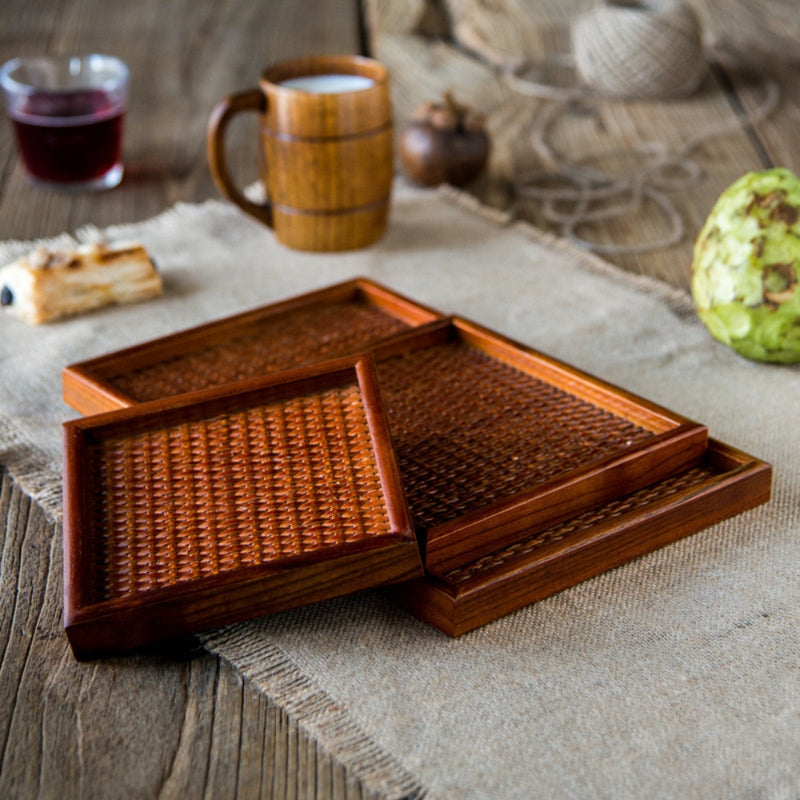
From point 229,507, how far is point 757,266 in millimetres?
487

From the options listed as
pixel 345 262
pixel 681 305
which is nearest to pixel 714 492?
pixel 681 305

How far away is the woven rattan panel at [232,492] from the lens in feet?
1.92

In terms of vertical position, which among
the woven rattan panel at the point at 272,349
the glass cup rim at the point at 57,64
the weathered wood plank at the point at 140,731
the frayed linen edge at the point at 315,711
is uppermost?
the glass cup rim at the point at 57,64

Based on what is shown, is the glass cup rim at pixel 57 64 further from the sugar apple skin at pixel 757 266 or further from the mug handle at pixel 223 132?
the sugar apple skin at pixel 757 266

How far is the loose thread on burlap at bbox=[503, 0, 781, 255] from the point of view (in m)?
1.23

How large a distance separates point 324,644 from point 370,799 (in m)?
0.11

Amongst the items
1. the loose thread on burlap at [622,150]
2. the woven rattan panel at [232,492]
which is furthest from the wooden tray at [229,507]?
the loose thread on burlap at [622,150]

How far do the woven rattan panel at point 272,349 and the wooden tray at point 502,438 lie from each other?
0.23ft

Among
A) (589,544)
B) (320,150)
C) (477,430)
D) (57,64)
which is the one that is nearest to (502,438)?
(477,430)

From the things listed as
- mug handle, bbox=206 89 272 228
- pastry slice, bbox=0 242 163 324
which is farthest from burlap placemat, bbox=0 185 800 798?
mug handle, bbox=206 89 272 228

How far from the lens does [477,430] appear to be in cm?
76

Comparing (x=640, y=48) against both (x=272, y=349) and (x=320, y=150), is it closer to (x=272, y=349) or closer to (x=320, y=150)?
(x=320, y=150)

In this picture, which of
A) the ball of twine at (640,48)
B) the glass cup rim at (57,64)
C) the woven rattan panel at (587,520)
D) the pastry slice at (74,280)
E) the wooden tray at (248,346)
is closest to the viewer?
the woven rattan panel at (587,520)

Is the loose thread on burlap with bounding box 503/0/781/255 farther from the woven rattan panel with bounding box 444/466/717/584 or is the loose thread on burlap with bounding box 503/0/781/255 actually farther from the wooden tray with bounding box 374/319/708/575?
the woven rattan panel with bounding box 444/466/717/584
